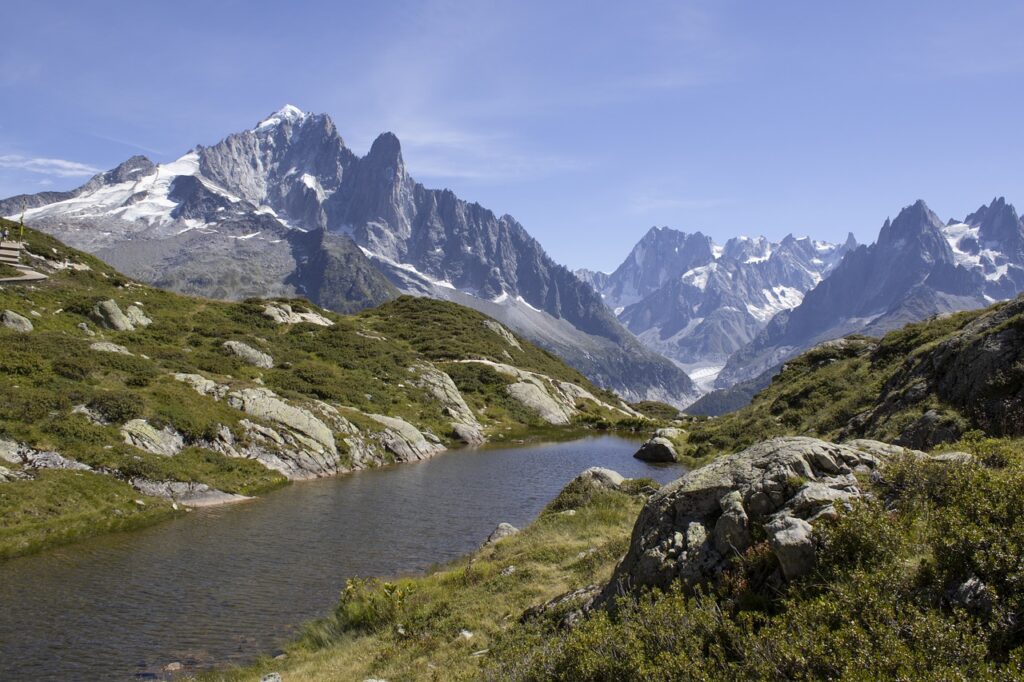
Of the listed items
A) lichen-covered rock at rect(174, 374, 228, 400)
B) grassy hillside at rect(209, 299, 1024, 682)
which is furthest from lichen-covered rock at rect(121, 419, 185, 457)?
grassy hillside at rect(209, 299, 1024, 682)

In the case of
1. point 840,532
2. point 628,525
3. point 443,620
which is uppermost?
point 840,532

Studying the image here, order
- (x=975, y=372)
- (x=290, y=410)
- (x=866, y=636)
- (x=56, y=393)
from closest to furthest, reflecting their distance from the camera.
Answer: (x=866, y=636)
(x=975, y=372)
(x=56, y=393)
(x=290, y=410)

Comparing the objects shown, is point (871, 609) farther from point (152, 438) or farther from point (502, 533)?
point (152, 438)

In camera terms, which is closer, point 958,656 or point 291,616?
point 958,656

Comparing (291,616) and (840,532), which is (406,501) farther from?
(840,532)

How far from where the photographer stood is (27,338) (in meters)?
45.7

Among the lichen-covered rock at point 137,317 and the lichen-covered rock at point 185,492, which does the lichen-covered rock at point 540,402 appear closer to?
the lichen-covered rock at point 137,317

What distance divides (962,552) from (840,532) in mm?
1635

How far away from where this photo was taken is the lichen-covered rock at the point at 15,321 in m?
50.4

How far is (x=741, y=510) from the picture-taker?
455 inches

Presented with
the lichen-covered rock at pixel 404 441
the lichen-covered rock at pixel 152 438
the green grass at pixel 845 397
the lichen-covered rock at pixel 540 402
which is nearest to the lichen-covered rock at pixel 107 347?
the lichen-covered rock at pixel 152 438

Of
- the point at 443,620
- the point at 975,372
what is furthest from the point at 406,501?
the point at 975,372

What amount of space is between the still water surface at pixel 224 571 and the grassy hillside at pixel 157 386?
429cm

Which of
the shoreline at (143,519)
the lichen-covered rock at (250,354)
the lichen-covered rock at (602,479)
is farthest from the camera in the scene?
the lichen-covered rock at (250,354)
